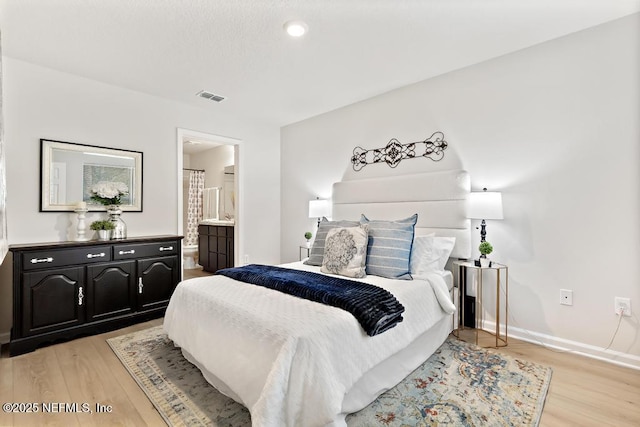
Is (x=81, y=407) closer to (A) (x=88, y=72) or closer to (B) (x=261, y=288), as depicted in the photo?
(B) (x=261, y=288)

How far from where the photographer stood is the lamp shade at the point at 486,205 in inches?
105

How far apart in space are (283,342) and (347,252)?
1.24 meters

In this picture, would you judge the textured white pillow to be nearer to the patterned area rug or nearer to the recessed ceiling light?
the patterned area rug

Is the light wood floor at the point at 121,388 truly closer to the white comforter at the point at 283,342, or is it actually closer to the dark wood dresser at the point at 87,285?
the dark wood dresser at the point at 87,285

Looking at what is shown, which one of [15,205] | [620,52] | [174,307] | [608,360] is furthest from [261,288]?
[620,52]

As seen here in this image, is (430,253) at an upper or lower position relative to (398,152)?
lower

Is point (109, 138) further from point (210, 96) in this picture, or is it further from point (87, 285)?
point (87, 285)

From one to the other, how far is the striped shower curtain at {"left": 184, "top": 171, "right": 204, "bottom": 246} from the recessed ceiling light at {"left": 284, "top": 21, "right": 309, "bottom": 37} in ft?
15.6

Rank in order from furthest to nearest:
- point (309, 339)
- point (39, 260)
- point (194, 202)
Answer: point (194, 202), point (39, 260), point (309, 339)

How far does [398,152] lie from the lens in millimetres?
3605

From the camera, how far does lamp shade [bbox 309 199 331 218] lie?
4.18 metres

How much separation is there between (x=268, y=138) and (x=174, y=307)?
3145 mm

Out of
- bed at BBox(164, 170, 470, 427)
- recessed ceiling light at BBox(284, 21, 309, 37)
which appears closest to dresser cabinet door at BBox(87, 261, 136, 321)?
bed at BBox(164, 170, 470, 427)

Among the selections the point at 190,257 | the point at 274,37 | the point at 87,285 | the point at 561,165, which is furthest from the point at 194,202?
the point at 561,165
